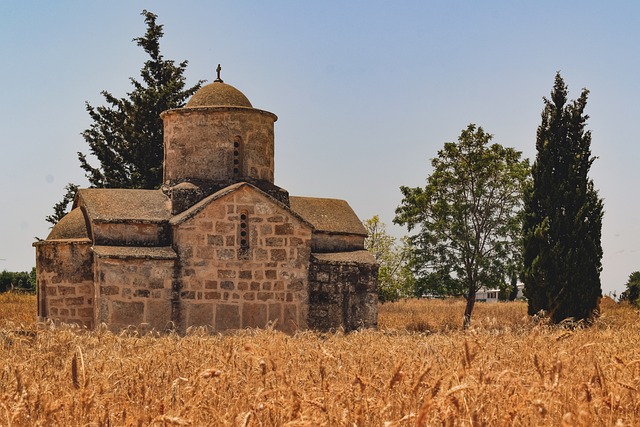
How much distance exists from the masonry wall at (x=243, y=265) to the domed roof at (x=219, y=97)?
290 centimetres

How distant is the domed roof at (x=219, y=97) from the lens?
66.1 feet

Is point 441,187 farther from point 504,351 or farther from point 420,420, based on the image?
point 420,420

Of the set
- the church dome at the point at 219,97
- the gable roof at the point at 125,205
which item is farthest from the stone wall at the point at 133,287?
the church dome at the point at 219,97

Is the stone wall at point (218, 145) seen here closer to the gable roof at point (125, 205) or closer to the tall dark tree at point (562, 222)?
the gable roof at point (125, 205)

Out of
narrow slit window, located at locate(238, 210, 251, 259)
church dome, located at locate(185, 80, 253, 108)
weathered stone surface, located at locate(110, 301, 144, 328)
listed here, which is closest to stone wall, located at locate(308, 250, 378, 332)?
→ narrow slit window, located at locate(238, 210, 251, 259)

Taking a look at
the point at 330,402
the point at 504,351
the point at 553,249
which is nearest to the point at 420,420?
the point at 330,402

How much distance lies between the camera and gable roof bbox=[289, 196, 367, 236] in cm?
2042

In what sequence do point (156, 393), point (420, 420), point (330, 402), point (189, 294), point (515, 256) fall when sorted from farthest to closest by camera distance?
point (515, 256) < point (189, 294) < point (156, 393) < point (330, 402) < point (420, 420)

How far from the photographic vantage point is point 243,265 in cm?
1820

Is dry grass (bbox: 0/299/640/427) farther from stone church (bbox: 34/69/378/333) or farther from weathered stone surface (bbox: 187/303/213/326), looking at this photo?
weathered stone surface (bbox: 187/303/213/326)

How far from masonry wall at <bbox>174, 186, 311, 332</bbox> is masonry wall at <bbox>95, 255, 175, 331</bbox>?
35 centimetres

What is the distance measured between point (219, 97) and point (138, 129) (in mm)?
10097

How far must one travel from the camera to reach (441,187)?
83.1ft

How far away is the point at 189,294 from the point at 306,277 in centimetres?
260
